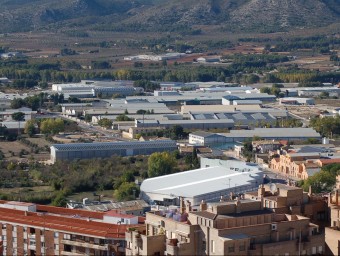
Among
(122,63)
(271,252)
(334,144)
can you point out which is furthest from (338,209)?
(122,63)

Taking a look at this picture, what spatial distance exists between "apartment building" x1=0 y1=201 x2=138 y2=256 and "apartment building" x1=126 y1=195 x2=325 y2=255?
1086mm

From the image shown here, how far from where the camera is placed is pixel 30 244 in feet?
47.8

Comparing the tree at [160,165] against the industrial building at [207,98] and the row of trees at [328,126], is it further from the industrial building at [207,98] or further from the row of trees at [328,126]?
the industrial building at [207,98]

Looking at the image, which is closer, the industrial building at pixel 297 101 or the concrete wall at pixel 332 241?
the concrete wall at pixel 332 241

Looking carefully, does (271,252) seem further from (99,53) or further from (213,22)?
(213,22)

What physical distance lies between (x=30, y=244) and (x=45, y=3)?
107 m

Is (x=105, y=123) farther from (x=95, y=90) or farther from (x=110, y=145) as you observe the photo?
(x=95, y=90)

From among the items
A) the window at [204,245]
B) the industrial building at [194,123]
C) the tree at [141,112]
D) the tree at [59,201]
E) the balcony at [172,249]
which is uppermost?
the window at [204,245]

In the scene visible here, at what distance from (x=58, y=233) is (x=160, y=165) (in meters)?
14.1

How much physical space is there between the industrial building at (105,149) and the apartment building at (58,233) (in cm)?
1579

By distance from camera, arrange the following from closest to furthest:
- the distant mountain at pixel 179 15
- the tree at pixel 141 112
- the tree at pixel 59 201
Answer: the tree at pixel 59 201
the tree at pixel 141 112
the distant mountain at pixel 179 15

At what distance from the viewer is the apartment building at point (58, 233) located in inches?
537

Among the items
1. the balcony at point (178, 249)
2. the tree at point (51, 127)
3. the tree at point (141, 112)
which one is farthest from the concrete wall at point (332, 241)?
the tree at point (141, 112)

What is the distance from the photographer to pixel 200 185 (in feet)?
77.6
